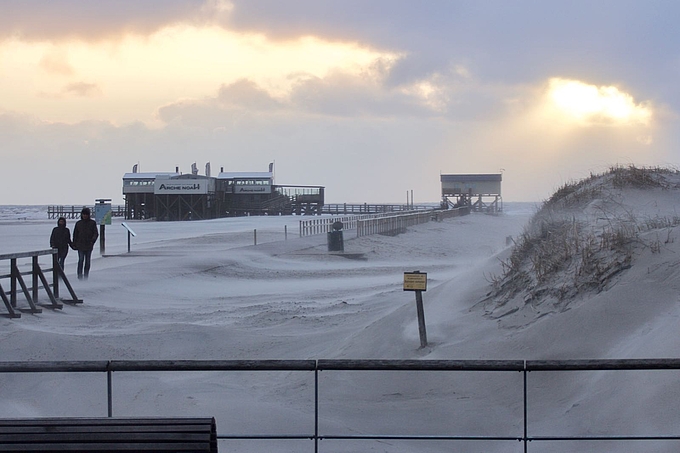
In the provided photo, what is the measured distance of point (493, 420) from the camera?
8438 millimetres

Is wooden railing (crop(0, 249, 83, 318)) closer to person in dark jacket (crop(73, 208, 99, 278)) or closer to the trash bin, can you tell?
person in dark jacket (crop(73, 208, 99, 278))

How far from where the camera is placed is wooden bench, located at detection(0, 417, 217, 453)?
3.68 m

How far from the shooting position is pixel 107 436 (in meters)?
3.71

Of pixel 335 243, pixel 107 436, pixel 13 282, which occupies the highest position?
pixel 107 436

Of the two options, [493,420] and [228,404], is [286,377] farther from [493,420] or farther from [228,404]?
[493,420]

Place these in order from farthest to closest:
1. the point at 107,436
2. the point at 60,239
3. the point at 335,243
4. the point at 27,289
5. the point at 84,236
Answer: the point at 335,243
the point at 84,236
the point at 60,239
the point at 27,289
the point at 107,436

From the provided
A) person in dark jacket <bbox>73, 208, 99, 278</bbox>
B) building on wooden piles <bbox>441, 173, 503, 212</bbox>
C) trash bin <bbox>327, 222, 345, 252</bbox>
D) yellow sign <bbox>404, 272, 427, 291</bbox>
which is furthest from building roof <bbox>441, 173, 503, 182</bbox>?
yellow sign <bbox>404, 272, 427, 291</bbox>

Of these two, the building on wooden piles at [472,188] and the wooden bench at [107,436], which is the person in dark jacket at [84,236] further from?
the building on wooden piles at [472,188]

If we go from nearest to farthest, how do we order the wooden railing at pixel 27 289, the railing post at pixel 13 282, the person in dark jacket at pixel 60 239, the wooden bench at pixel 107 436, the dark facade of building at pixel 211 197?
the wooden bench at pixel 107 436 < the wooden railing at pixel 27 289 < the railing post at pixel 13 282 < the person in dark jacket at pixel 60 239 < the dark facade of building at pixel 211 197

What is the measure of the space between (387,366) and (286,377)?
638 centimetres

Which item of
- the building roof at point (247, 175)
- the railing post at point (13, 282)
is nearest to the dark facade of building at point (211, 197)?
the building roof at point (247, 175)

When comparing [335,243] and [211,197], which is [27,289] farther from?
[211,197]

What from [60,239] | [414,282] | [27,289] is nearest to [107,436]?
[414,282]

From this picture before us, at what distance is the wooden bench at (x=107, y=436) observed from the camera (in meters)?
3.68
